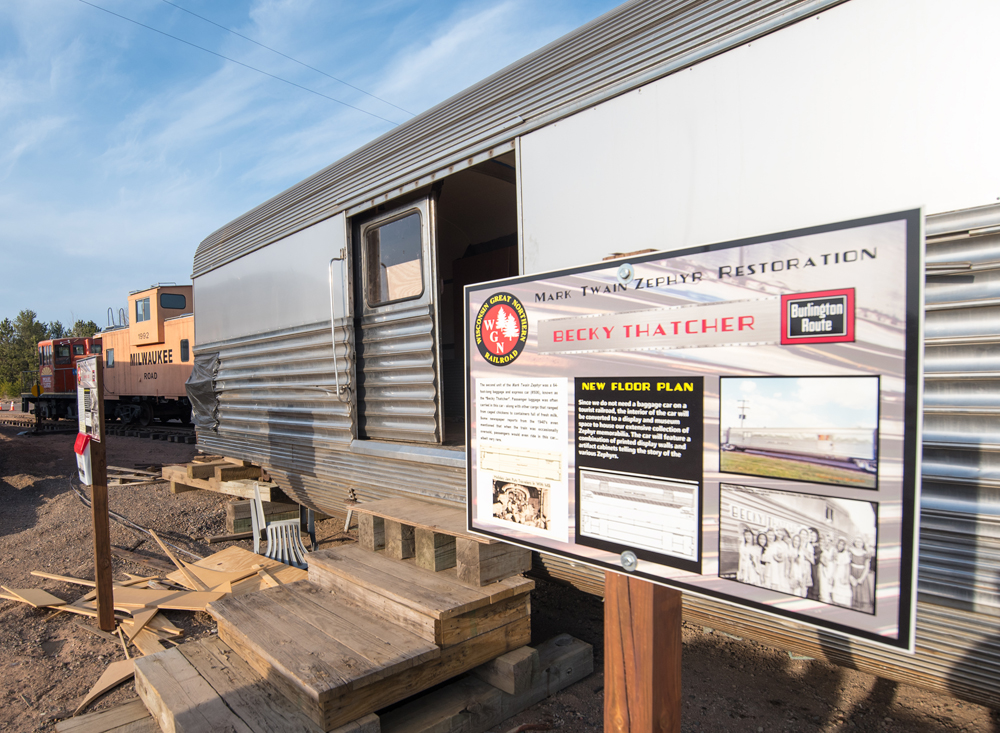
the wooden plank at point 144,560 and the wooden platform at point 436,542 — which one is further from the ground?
the wooden platform at point 436,542

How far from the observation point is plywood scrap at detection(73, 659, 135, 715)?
2.91m

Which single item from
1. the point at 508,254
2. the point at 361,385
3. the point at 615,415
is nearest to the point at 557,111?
the point at 615,415

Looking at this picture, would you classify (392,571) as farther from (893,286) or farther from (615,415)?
(893,286)

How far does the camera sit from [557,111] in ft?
9.14

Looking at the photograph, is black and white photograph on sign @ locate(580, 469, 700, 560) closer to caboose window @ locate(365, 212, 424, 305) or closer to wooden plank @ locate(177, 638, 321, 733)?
wooden plank @ locate(177, 638, 321, 733)

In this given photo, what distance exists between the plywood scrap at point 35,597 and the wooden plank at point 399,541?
2720 millimetres

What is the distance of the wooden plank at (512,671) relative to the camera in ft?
8.63

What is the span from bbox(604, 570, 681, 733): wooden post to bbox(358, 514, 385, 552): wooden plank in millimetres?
2023

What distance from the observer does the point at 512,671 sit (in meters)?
2.62

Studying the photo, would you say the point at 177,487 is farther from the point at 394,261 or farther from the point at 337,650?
the point at 337,650

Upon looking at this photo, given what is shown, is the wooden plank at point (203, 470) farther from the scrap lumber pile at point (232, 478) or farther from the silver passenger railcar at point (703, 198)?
the silver passenger railcar at point (703, 198)

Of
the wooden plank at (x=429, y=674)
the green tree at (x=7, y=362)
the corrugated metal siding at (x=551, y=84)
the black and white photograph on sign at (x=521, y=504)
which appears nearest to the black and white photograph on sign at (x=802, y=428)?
the black and white photograph on sign at (x=521, y=504)

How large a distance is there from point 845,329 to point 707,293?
0.29m

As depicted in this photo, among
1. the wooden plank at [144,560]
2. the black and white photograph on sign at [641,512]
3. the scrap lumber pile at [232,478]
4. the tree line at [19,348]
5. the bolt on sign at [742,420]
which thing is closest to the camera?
the bolt on sign at [742,420]
